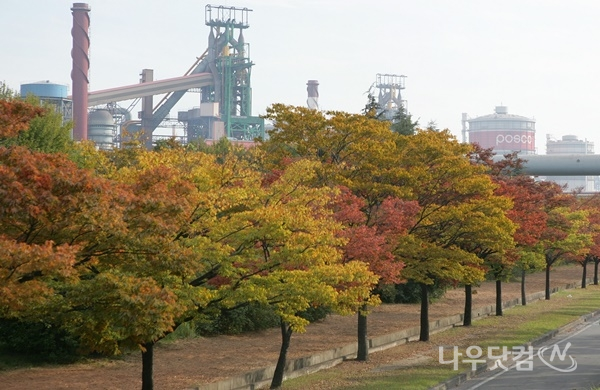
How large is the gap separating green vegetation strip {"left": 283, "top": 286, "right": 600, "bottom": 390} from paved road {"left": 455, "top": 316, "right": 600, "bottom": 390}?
110 centimetres

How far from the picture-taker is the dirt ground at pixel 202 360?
27.2 m

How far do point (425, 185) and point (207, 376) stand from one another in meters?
11.6

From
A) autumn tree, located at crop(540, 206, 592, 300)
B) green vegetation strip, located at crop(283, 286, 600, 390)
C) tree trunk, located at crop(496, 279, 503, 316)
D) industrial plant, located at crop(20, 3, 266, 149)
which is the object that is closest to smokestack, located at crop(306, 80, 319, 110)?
industrial plant, located at crop(20, 3, 266, 149)

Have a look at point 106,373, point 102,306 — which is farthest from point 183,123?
point 102,306

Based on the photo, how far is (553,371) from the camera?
92.0ft

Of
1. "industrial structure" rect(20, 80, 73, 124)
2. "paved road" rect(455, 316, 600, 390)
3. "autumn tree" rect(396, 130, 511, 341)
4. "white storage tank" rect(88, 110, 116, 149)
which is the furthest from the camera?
"white storage tank" rect(88, 110, 116, 149)

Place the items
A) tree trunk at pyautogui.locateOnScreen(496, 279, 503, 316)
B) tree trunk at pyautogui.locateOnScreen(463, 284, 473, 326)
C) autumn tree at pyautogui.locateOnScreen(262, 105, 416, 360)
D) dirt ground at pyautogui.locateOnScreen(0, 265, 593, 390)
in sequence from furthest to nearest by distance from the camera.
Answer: tree trunk at pyautogui.locateOnScreen(496, 279, 503, 316), tree trunk at pyautogui.locateOnScreen(463, 284, 473, 326), autumn tree at pyautogui.locateOnScreen(262, 105, 416, 360), dirt ground at pyautogui.locateOnScreen(0, 265, 593, 390)

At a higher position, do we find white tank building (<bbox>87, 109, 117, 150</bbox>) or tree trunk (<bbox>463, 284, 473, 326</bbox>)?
white tank building (<bbox>87, 109, 117, 150</bbox>)

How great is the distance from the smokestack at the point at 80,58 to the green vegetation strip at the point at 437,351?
72536 mm

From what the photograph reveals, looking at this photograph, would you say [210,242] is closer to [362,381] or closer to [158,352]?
[362,381]

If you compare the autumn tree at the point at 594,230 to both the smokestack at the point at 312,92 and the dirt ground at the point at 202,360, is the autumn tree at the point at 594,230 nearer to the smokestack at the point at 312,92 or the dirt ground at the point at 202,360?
the dirt ground at the point at 202,360

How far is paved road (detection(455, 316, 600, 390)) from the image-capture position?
25312mm

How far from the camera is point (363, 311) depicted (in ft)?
98.8

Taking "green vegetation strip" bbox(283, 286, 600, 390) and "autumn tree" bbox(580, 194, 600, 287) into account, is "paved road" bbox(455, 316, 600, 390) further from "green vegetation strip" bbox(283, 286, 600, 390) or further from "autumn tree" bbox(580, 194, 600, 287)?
"autumn tree" bbox(580, 194, 600, 287)
